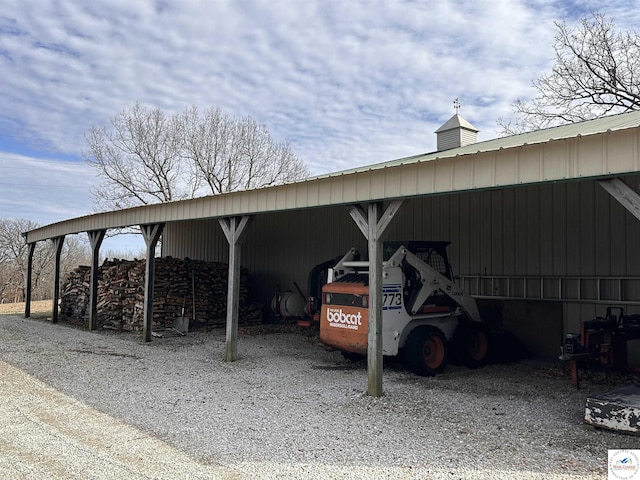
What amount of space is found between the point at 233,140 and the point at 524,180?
1181 inches

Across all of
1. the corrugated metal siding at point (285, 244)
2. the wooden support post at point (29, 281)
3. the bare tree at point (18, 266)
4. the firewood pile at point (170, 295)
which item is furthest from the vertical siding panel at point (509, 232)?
the bare tree at point (18, 266)

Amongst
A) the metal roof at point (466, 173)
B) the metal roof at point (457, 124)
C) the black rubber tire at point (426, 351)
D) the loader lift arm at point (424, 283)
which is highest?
the metal roof at point (457, 124)

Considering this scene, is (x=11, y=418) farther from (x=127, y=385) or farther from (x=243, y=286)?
(x=243, y=286)

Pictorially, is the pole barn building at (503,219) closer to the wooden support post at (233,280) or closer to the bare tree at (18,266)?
the wooden support post at (233,280)

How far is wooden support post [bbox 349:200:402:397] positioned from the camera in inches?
A: 281

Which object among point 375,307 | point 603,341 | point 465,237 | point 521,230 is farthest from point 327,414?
point 465,237

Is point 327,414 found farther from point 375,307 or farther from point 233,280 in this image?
point 233,280

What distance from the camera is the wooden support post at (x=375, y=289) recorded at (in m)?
7.13

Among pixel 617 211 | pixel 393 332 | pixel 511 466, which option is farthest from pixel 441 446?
pixel 617 211

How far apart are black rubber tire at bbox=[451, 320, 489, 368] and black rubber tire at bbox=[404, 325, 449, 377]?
28 cm

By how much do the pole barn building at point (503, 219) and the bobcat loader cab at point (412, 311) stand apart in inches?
39.3

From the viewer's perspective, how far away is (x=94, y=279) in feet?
49.1

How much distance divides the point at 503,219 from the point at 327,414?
258 inches

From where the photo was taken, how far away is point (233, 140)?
111ft
